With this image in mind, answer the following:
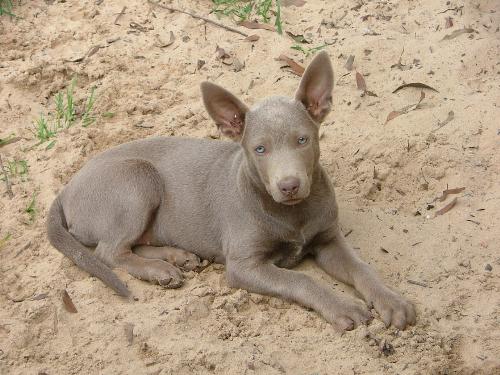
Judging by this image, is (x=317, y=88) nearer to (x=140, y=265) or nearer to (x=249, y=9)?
(x=140, y=265)

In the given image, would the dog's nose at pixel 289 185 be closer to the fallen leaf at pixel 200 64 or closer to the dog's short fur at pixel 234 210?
the dog's short fur at pixel 234 210

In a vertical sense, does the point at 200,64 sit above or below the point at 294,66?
below

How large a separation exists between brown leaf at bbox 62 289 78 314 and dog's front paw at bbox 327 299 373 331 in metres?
1.69

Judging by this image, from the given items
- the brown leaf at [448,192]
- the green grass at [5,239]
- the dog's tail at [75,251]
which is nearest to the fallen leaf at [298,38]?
the brown leaf at [448,192]

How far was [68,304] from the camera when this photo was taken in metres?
5.16

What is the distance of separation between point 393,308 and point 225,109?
1.72 m

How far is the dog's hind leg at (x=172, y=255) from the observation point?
222 inches

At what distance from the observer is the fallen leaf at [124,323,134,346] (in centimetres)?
475

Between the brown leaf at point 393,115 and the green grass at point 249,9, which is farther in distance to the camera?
the green grass at point 249,9

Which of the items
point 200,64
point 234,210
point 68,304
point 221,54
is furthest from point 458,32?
point 68,304

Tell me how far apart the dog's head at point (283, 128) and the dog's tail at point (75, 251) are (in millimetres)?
1214

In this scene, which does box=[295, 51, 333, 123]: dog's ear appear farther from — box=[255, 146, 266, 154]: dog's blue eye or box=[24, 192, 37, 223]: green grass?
box=[24, 192, 37, 223]: green grass

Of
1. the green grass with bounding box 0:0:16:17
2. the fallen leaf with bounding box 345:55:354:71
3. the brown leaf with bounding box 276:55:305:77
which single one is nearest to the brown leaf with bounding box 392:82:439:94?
the fallen leaf with bounding box 345:55:354:71

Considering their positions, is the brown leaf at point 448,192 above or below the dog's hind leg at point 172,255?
above
